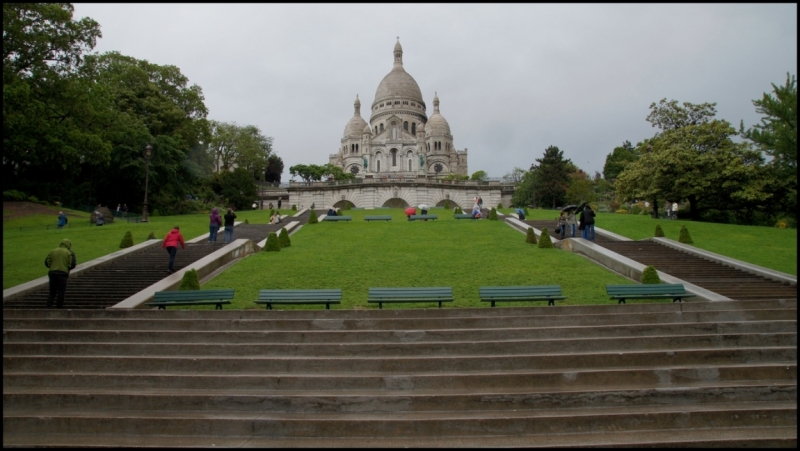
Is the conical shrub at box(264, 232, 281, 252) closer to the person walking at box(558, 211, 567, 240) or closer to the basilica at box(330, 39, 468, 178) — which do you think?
the person walking at box(558, 211, 567, 240)

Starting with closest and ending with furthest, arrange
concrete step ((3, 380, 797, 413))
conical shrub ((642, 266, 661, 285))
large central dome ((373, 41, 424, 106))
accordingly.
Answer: concrete step ((3, 380, 797, 413)) → conical shrub ((642, 266, 661, 285)) → large central dome ((373, 41, 424, 106))

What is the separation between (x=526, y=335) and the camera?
8.82 metres

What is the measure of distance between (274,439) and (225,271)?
31.1 feet

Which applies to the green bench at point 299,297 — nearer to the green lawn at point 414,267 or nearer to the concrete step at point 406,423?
the green lawn at point 414,267

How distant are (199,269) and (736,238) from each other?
2063 centimetres

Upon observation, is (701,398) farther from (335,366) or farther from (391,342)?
(335,366)

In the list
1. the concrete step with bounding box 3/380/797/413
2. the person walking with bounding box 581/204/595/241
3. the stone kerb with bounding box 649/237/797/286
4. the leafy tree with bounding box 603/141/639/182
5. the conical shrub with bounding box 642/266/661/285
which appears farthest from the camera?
the leafy tree with bounding box 603/141/639/182

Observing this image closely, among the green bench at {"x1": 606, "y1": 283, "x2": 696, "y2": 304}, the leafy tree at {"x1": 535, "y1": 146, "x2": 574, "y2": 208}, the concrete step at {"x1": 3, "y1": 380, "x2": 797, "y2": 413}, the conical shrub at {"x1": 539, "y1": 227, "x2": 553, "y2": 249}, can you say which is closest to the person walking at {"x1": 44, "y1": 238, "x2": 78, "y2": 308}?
the concrete step at {"x1": 3, "y1": 380, "x2": 797, "y2": 413}

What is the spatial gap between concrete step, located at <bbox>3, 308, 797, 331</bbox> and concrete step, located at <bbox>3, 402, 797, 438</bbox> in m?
2.64

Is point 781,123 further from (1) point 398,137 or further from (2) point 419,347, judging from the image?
(1) point 398,137

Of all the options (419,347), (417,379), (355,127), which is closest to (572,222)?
(419,347)

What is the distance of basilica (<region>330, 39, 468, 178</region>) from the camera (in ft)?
280

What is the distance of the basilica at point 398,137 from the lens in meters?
85.2

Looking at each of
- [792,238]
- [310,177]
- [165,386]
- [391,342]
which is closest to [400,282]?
[391,342]
